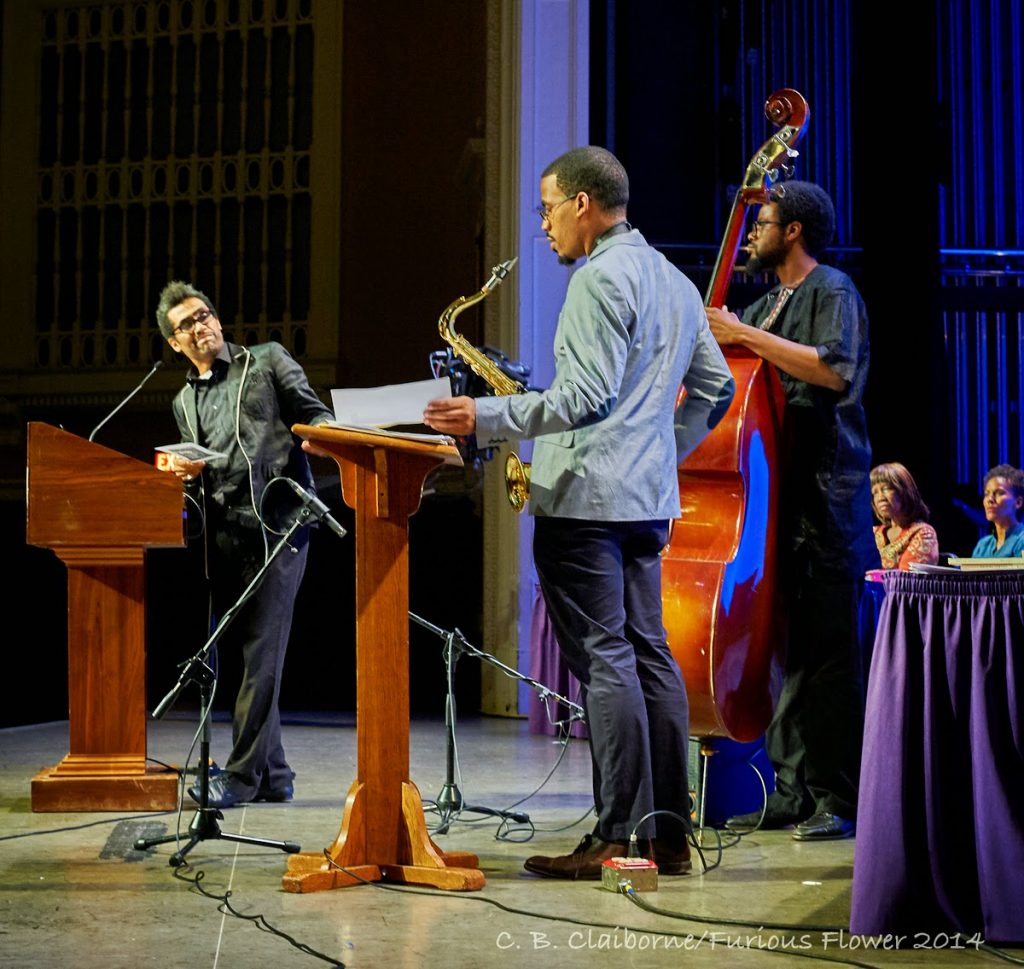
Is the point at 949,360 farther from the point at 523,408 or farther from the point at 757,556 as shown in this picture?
the point at 523,408

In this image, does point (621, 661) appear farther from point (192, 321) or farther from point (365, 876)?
point (192, 321)

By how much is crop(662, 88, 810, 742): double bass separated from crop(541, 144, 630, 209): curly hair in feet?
2.00

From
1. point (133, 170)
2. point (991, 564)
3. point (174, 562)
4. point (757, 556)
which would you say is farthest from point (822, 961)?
point (133, 170)

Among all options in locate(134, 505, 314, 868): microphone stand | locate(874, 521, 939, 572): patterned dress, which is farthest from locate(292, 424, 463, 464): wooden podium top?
locate(874, 521, 939, 572): patterned dress

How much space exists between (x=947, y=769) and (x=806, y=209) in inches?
70.5

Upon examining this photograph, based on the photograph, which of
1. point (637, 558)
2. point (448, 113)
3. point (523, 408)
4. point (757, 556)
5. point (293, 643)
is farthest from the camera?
point (448, 113)

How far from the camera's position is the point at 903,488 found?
5.24 meters

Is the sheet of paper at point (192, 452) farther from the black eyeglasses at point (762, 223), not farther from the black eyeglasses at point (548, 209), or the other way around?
the black eyeglasses at point (762, 223)

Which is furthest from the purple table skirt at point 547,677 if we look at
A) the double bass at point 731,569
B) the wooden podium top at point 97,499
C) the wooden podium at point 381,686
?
the wooden podium at point 381,686

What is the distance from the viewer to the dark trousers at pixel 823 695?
3.52m

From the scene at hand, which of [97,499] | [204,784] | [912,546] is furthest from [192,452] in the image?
[912,546]

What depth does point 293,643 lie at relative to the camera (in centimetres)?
740

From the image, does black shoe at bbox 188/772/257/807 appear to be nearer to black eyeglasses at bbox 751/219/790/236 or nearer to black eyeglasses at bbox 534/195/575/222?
black eyeglasses at bbox 534/195/575/222

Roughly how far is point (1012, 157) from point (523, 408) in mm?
4712
